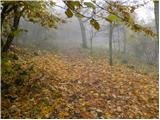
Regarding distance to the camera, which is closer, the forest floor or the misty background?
the forest floor

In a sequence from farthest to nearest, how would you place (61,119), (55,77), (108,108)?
(55,77)
(108,108)
(61,119)

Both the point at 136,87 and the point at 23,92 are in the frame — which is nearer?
the point at 23,92

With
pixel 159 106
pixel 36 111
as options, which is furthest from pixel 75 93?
pixel 159 106

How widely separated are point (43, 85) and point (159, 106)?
216 centimetres

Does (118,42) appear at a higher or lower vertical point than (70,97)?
higher

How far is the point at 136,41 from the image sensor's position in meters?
18.1

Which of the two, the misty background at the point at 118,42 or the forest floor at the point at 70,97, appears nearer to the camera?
the forest floor at the point at 70,97

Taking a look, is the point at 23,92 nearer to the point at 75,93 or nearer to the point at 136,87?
the point at 75,93

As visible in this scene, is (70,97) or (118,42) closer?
(70,97)

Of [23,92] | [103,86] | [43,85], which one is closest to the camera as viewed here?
[23,92]

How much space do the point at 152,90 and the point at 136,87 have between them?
0.33 metres

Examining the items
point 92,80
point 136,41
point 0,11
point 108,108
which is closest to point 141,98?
point 108,108

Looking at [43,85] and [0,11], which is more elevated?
[0,11]

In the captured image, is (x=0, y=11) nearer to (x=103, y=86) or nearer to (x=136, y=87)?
(x=103, y=86)
